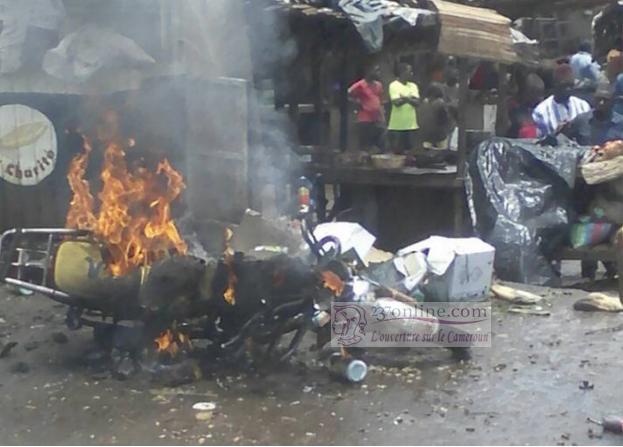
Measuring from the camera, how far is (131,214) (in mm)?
6340

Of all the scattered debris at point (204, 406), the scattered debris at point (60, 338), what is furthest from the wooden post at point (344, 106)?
the scattered debris at point (204, 406)

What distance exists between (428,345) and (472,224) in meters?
3.46

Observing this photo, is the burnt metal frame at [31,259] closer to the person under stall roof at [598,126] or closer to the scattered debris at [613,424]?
the scattered debris at [613,424]

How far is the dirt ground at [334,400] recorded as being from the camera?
513cm

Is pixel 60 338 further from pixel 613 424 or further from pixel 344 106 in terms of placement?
pixel 344 106

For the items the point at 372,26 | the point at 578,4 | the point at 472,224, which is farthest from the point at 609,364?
the point at 578,4

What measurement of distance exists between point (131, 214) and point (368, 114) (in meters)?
7.06

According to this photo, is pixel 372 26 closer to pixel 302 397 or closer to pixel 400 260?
pixel 400 260

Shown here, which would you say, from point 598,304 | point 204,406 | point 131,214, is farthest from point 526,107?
point 204,406

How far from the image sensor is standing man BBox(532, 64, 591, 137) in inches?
447

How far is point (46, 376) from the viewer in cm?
611

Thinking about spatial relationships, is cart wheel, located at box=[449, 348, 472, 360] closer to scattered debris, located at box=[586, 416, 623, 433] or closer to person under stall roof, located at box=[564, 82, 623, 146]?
scattered debris, located at box=[586, 416, 623, 433]

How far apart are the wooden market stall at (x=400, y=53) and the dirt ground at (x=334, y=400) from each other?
3264 mm

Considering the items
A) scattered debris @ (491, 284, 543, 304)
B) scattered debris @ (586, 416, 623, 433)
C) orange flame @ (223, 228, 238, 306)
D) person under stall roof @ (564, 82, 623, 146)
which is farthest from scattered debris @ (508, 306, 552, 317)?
person under stall roof @ (564, 82, 623, 146)
